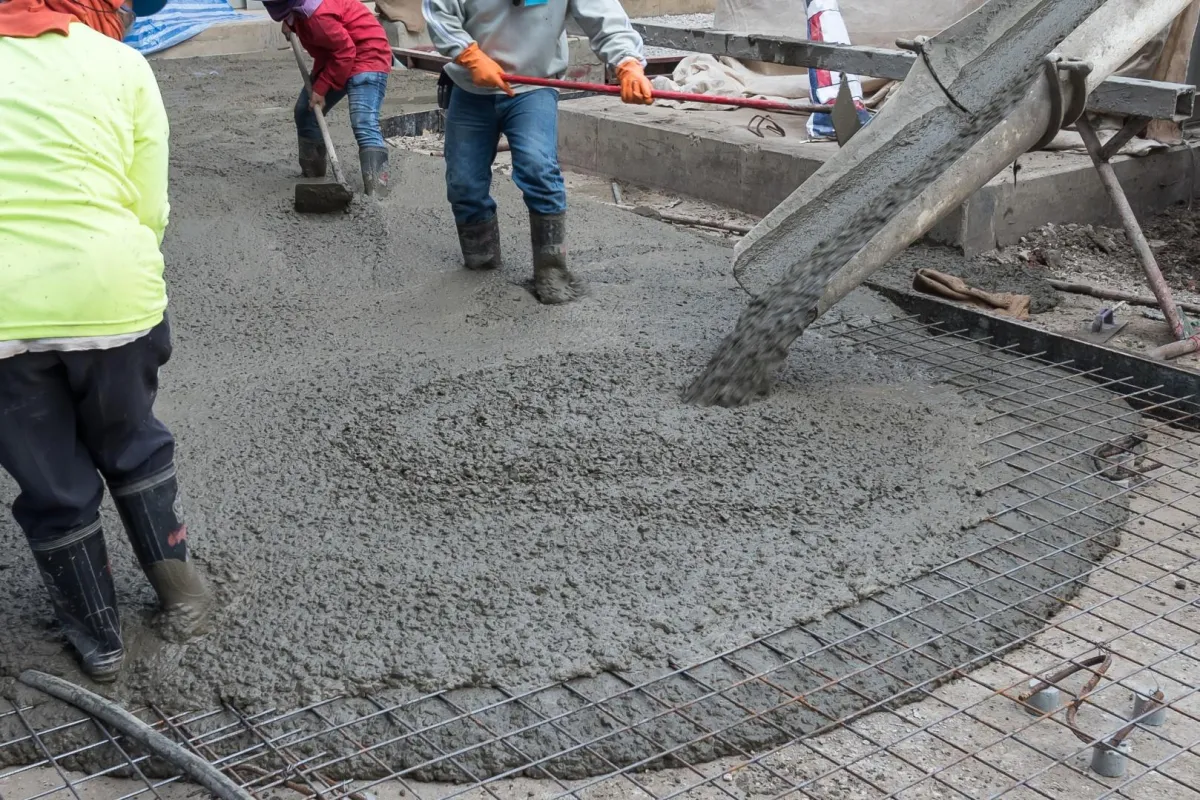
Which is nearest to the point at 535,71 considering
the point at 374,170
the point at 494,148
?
the point at 494,148

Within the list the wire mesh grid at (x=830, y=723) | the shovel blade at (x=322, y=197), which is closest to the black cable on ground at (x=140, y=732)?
the wire mesh grid at (x=830, y=723)

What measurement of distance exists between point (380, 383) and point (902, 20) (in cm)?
470

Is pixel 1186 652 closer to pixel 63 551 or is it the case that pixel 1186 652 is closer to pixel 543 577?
pixel 543 577

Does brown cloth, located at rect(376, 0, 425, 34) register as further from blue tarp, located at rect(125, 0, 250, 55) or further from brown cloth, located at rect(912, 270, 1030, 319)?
brown cloth, located at rect(912, 270, 1030, 319)

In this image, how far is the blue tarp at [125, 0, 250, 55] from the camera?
941 centimetres

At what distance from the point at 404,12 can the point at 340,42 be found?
479cm

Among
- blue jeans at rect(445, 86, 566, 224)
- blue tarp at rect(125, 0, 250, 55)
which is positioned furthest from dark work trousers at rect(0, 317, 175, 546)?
blue tarp at rect(125, 0, 250, 55)

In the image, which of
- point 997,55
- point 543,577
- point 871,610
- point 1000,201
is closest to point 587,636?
point 543,577

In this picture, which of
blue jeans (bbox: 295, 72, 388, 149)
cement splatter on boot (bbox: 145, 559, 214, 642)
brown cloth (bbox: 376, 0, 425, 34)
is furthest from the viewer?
brown cloth (bbox: 376, 0, 425, 34)

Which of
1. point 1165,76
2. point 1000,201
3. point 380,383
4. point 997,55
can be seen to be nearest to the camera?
point 380,383

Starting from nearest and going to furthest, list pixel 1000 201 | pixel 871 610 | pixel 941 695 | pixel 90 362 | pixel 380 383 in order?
pixel 90 362 < pixel 941 695 < pixel 871 610 < pixel 380 383 < pixel 1000 201

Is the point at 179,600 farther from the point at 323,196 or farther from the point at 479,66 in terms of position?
the point at 323,196

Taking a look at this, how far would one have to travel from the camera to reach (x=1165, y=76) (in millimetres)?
5641

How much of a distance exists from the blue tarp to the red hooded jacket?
14.4 ft
